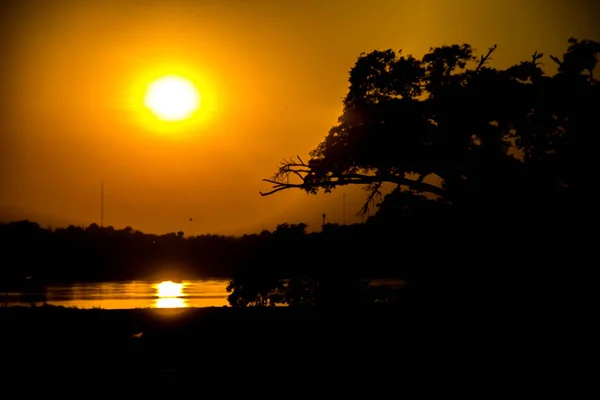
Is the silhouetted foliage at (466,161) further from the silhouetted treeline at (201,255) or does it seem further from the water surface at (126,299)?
the water surface at (126,299)

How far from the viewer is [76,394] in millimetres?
15328

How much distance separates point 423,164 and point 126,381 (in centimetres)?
1383

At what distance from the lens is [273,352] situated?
68.5 feet

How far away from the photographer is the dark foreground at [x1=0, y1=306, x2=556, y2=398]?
16812mm

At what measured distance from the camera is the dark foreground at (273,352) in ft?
55.2

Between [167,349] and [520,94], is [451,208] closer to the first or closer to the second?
[520,94]

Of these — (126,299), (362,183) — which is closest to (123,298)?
(126,299)

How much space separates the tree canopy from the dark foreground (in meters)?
4.44

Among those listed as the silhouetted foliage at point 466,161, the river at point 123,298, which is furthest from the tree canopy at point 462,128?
the river at point 123,298

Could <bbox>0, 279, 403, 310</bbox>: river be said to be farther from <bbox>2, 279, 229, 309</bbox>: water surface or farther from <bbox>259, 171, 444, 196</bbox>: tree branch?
<bbox>259, 171, 444, 196</bbox>: tree branch

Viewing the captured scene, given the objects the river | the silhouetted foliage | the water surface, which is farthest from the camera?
the water surface

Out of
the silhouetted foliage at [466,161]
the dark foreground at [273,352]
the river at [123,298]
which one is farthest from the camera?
the river at [123,298]

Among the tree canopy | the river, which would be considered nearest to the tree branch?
the tree canopy

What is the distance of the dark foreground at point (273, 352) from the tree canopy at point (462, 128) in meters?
4.44
